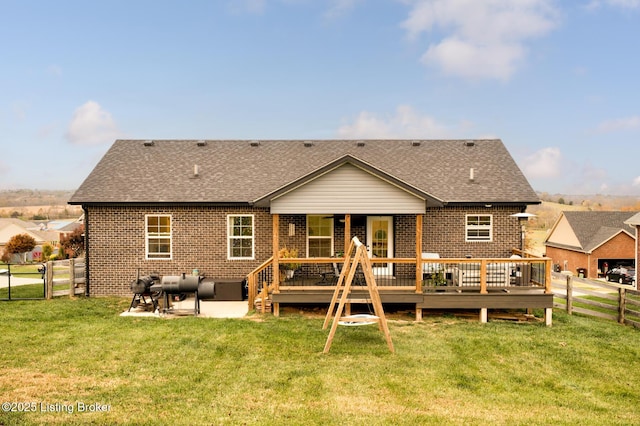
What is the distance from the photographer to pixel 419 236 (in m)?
12.0

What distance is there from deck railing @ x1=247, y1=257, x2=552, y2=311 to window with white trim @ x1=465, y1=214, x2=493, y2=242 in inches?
64.9

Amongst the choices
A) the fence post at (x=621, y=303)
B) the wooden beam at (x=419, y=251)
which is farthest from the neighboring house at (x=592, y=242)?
the wooden beam at (x=419, y=251)

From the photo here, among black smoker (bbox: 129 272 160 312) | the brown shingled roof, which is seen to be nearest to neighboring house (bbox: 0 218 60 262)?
the brown shingled roof

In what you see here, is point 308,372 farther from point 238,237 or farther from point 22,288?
point 22,288

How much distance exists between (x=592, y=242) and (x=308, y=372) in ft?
145

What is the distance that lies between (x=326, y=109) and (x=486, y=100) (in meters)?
13.5

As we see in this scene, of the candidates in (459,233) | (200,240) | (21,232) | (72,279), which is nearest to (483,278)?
(459,233)

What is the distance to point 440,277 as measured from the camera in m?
13.2

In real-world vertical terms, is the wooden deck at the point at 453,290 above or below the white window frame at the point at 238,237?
below

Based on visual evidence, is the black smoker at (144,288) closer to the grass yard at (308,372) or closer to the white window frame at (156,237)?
the grass yard at (308,372)

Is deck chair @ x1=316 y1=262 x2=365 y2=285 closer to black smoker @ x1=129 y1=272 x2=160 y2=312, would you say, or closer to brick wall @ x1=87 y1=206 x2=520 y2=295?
brick wall @ x1=87 y1=206 x2=520 y2=295

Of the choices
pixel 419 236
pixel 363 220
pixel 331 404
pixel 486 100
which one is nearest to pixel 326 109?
pixel 486 100

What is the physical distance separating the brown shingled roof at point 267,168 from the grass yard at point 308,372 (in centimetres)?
532

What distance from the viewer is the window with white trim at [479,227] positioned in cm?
1584
